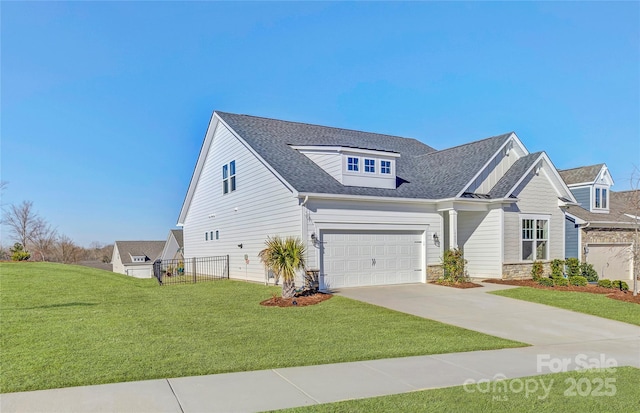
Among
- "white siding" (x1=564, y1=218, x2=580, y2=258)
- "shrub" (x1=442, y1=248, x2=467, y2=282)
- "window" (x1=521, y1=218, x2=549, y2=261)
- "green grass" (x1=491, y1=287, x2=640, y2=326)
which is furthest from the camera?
"white siding" (x1=564, y1=218, x2=580, y2=258)

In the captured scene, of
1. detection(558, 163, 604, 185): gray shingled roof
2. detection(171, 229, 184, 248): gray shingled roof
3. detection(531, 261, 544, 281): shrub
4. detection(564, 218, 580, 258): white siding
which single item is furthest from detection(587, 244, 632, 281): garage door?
detection(171, 229, 184, 248): gray shingled roof

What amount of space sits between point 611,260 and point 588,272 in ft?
11.8

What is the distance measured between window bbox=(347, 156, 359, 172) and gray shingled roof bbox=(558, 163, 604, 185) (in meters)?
15.3

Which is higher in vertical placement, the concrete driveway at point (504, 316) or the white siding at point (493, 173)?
the white siding at point (493, 173)

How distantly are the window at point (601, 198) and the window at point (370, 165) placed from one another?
1557 centimetres

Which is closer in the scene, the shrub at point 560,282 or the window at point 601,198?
the shrub at point 560,282

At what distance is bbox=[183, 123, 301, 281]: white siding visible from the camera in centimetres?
1536

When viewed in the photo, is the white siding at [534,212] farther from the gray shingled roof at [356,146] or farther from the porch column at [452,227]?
the porch column at [452,227]

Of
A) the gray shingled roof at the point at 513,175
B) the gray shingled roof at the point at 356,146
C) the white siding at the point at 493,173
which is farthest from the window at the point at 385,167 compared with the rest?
the gray shingled roof at the point at 513,175

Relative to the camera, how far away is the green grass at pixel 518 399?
430cm

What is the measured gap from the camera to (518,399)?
15.2ft

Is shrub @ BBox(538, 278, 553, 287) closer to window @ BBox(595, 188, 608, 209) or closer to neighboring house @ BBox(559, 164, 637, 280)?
neighboring house @ BBox(559, 164, 637, 280)

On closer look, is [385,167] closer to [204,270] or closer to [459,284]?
[459,284]

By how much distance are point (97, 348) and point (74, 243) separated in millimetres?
61405
